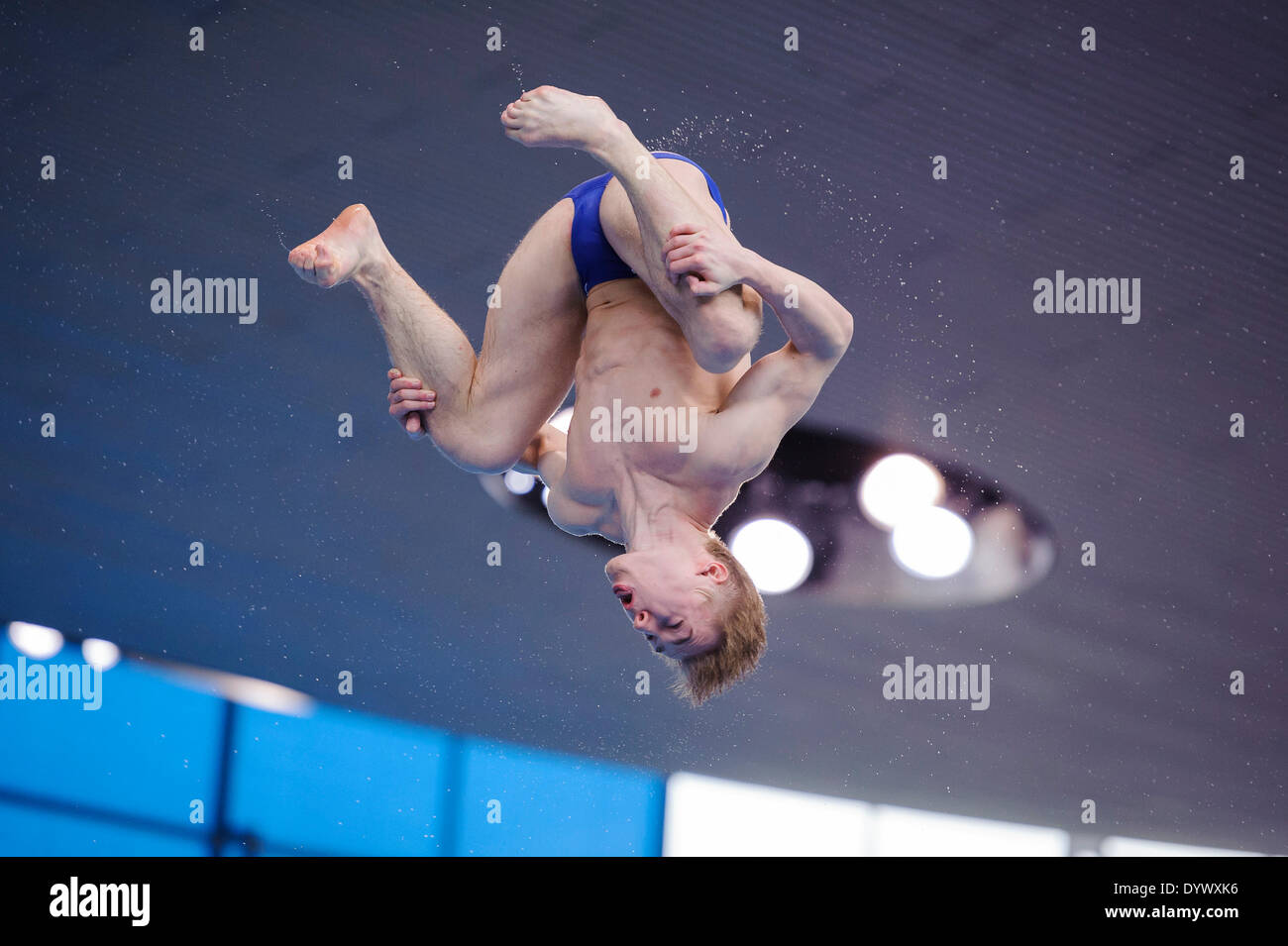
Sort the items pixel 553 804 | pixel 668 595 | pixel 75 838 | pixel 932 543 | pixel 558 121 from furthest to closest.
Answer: pixel 553 804 < pixel 932 543 < pixel 75 838 < pixel 668 595 < pixel 558 121

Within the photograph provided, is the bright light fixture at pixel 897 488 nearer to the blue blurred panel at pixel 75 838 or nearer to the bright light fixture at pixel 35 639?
the blue blurred panel at pixel 75 838

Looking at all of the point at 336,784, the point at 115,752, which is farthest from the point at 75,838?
the point at 336,784

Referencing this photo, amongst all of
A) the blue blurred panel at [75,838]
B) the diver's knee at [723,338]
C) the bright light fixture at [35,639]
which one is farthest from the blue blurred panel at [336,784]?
the diver's knee at [723,338]

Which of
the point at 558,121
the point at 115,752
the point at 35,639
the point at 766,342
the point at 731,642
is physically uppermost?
the point at 766,342

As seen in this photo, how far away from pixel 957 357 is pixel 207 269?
3047 mm

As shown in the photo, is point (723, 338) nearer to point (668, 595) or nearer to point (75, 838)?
point (668, 595)

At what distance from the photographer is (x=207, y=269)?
226 inches

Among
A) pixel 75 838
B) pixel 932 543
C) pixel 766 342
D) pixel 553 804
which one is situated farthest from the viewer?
pixel 553 804

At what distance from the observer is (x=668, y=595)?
9.68 feet

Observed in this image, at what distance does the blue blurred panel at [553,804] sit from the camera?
6.16m

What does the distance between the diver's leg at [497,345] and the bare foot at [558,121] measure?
46 cm

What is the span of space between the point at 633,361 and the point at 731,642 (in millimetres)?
637
